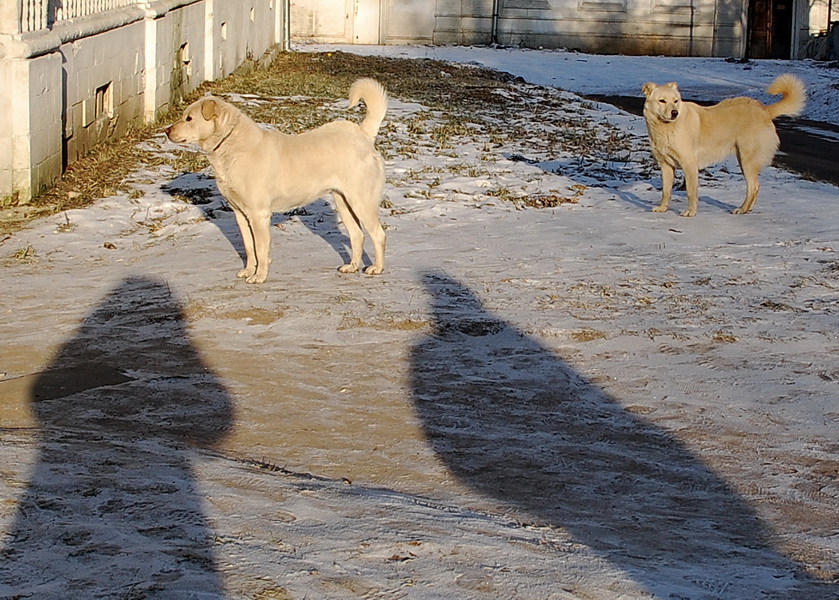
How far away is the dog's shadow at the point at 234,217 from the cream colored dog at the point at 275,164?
2.71 feet

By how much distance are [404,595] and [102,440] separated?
1.95 metres

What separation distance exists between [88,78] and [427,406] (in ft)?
24.1

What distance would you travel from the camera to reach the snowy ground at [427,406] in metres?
3.26

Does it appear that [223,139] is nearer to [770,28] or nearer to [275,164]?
[275,164]

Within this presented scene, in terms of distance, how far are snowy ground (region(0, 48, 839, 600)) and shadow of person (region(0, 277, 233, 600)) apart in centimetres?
1

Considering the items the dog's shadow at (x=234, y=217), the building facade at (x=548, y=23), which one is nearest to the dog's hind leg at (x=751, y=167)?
the dog's shadow at (x=234, y=217)

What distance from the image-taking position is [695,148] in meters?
10.1

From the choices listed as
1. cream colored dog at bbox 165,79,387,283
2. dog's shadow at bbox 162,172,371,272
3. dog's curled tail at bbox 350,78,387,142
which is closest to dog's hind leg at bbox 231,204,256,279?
cream colored dog at bbox 165,79,387,283

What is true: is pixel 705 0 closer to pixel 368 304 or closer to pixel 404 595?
pixel 368 304

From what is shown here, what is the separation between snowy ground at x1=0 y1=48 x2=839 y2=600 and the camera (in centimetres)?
326

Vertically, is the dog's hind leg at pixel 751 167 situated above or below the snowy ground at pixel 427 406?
above

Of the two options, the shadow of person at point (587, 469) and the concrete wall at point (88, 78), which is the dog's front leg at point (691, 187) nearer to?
the shadow of person at point (587, 469)

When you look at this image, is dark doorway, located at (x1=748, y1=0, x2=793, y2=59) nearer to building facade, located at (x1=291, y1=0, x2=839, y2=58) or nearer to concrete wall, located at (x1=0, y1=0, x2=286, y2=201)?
building facade, located at (x1=291, y1=0, x2=839, y2=58)

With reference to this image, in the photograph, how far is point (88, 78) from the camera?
1115 cm
